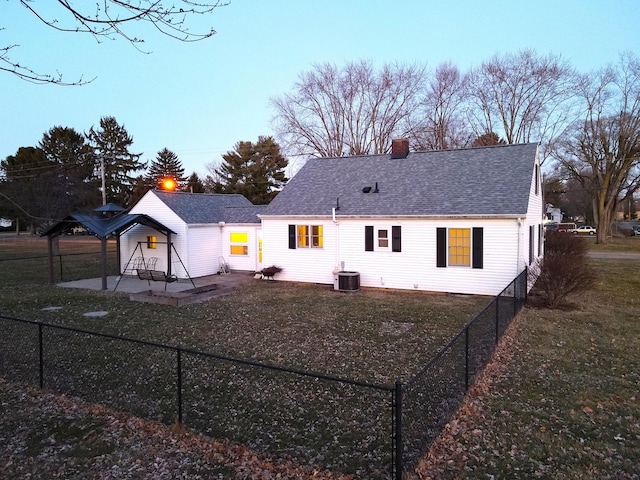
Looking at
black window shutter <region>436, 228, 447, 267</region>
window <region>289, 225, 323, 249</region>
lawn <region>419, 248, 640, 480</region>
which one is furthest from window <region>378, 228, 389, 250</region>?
lawn <region>419, 248, 640, 480</region>

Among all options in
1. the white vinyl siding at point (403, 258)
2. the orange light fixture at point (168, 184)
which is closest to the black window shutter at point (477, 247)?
the white vinyl siding at point (403, 258)

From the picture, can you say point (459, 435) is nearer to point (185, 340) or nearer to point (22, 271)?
point (185, 340)

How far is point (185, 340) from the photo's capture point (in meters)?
9.49

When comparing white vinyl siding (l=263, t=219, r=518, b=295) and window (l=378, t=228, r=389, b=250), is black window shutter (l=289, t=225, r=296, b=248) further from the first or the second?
window (l=378, t=228, r=389, b=250)

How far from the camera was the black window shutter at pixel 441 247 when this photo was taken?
1496 centimetres

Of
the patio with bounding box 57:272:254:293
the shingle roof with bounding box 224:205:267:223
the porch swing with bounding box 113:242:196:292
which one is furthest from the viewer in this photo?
the shingle roof with bounding box 224:205:267:223

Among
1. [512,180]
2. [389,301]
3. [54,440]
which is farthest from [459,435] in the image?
[512,180]

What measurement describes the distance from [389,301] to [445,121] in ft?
94.2

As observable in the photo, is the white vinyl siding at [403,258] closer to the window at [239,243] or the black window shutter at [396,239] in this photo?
the black window shutter at [396,239]

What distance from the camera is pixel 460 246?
14.9m

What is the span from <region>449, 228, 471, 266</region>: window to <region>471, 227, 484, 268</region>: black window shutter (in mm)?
180

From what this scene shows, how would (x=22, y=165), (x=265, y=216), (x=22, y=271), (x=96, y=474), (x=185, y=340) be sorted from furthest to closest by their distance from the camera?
1. (x=22, y=165)
2. (x=22, y=271)
3. (x=265, y=216)
4. (x=185, y=340)
5. (x=96, y=474)

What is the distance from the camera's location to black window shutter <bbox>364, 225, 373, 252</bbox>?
640 inches

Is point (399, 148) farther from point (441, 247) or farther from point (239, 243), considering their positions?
point (239, 243)
